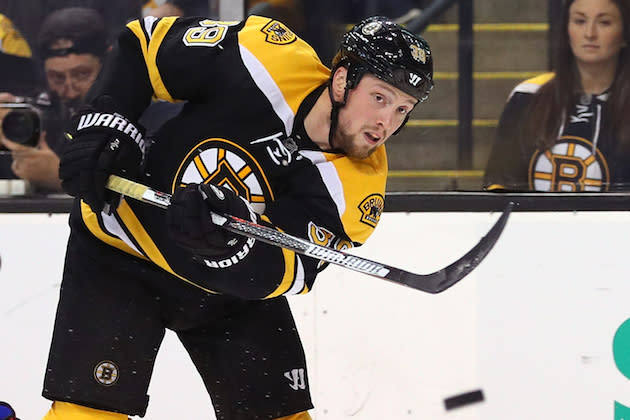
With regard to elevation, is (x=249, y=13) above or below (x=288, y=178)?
above

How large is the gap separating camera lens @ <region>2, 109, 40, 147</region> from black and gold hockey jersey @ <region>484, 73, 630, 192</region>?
4.17 ft

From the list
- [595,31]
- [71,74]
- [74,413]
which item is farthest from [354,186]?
[71,74]

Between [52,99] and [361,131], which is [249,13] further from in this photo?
[361,131]

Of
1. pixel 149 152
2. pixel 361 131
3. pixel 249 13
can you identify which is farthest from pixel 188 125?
pixel 249 13

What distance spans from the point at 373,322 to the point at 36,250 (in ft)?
3.08

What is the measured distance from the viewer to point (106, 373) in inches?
73.3

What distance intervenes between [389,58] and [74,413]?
34.9 inches

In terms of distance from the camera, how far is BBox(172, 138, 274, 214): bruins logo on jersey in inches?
72.7

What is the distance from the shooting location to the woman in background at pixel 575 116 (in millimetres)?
2576

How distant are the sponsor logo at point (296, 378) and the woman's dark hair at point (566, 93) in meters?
1.05

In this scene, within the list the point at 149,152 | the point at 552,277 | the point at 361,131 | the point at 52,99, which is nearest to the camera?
the point at 361,131

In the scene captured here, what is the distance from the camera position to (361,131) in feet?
5.91

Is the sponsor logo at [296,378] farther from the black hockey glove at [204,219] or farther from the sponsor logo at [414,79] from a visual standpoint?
the sponsor logo at [414,79]

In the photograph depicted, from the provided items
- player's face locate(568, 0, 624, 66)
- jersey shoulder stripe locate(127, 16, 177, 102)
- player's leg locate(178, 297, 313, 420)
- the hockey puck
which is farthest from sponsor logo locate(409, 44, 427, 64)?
the hockey puck
